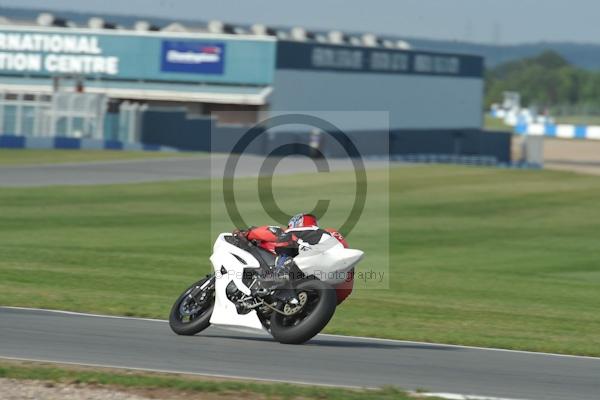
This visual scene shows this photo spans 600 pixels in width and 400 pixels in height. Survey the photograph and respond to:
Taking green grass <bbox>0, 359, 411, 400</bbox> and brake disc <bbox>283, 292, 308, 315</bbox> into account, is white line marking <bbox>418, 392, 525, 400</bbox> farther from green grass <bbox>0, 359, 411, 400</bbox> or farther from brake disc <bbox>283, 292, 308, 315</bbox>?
brake disc <bbox>283, 292, 308, 315</bbox>

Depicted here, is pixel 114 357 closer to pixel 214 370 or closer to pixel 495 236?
pixel 214 370

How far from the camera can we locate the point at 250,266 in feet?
37.8

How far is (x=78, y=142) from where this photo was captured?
5009cm

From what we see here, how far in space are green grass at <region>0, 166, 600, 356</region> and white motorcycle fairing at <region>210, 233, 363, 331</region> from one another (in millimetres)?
1990

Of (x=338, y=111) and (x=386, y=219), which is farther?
(x=338, y=111)

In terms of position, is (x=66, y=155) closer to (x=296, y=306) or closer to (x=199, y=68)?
(x=199, y=68)

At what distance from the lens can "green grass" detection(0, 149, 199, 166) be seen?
43.3 metres

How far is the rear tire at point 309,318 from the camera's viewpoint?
427 inches

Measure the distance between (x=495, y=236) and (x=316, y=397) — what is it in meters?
19.7

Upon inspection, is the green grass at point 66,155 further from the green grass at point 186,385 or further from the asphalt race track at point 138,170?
the green grass at point 186,385

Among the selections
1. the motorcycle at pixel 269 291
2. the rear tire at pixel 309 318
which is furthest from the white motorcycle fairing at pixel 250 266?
the rear tire at pixel 309 318

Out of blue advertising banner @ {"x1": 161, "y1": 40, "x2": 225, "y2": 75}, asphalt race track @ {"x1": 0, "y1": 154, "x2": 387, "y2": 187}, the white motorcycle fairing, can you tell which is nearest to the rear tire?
the white motorcycle fairing

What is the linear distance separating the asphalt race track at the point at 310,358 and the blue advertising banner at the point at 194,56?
52.7 metres

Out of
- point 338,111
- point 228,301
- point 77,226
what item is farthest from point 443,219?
point 338,111
